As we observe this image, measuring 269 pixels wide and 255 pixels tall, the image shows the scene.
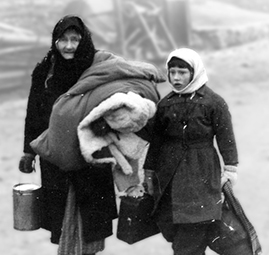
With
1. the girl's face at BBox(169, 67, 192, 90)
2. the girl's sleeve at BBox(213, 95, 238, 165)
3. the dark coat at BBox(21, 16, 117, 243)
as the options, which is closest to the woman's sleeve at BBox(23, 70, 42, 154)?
the dark coat at BBox(21, 16, 117, 243)

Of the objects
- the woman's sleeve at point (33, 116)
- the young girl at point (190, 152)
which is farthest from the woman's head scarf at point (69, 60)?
the young girl at point (190, 152)

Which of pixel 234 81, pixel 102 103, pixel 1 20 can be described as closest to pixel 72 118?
pixel 102 103

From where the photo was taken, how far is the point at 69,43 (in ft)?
9.87

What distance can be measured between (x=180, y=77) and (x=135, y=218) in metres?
0.79

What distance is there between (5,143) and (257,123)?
10.6 ft

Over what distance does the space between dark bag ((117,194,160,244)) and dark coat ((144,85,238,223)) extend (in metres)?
0.15

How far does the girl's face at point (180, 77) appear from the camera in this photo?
2.92 metres

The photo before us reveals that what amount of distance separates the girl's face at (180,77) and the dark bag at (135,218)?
0.64 meters

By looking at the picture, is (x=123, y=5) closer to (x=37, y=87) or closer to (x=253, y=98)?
(x=253, y=98)

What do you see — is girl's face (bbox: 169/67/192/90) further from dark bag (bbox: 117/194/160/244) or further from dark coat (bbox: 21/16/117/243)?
dark bag (bbox: 117/194/160/244)

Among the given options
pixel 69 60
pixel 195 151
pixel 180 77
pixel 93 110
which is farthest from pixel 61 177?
pixel 180 77

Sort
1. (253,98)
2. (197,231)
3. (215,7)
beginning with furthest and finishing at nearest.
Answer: (215,7) → (253,98) → (197,231)

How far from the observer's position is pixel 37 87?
3.25 m

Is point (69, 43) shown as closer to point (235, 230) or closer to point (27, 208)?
point (27, 208)
